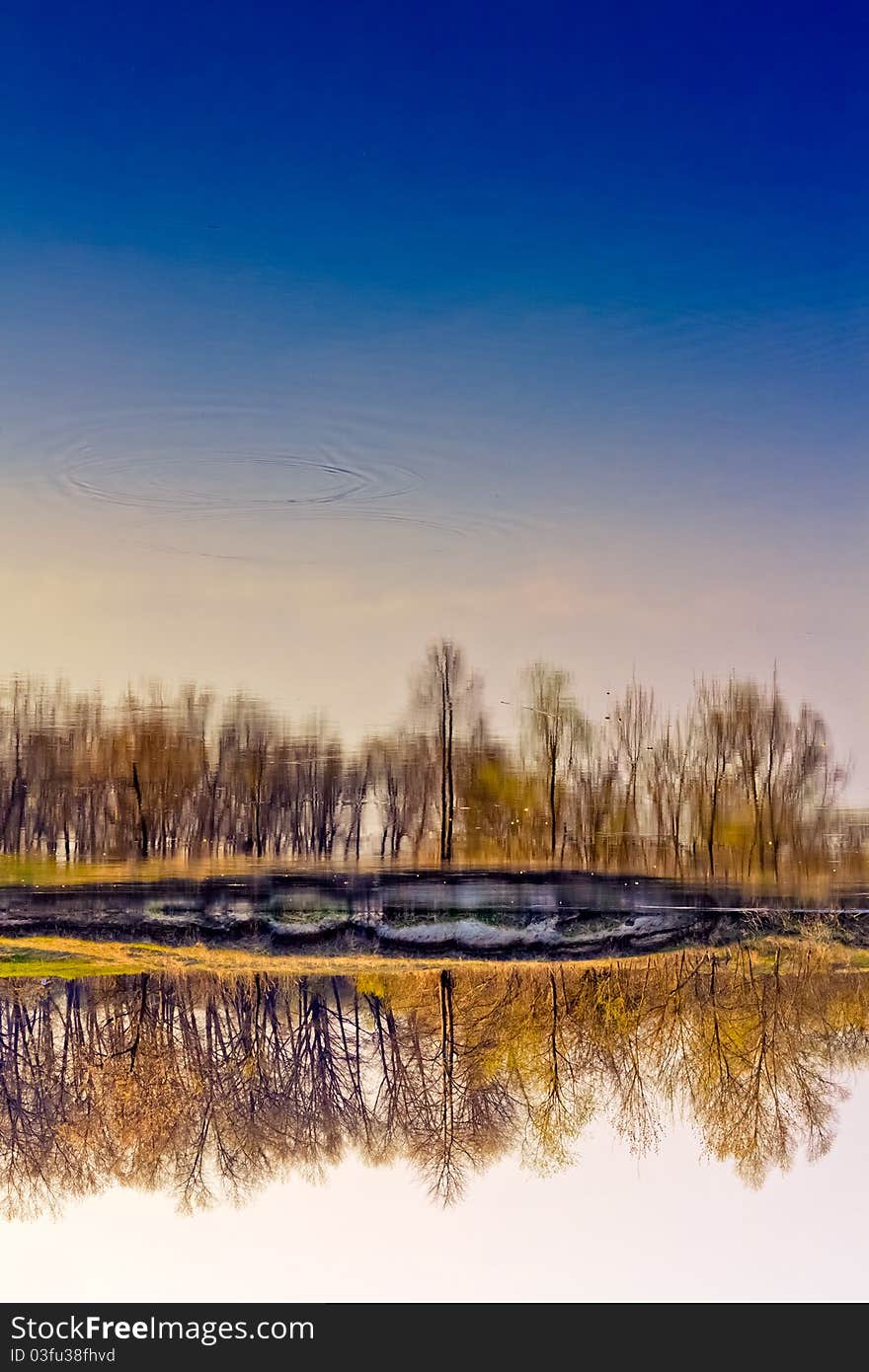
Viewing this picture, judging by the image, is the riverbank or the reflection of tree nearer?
the reflection of tree

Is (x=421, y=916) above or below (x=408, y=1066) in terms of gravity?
above

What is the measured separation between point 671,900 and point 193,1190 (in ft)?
24.6

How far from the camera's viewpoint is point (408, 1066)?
11.6 metres

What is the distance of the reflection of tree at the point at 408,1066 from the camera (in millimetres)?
10922

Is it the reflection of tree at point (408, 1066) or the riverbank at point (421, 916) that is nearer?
the reflection of tree at point (408, 1066)

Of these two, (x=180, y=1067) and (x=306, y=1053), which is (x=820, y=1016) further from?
(x=180, y=1067)

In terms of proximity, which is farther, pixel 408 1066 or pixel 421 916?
pixel 421 916

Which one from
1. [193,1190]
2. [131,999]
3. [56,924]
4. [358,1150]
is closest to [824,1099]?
[358,1150]

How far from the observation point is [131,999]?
12.1 metres

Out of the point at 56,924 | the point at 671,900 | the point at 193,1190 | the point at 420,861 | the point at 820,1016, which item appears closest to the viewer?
the point at 193,1190

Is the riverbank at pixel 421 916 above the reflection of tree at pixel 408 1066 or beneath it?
A: above

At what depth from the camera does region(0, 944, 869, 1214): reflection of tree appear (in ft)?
35.8

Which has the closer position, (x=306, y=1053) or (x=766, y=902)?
(x=306, y=1053)

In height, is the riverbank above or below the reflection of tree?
above
